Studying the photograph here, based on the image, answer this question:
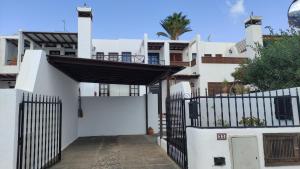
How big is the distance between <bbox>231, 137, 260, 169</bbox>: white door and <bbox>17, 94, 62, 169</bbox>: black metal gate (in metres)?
4.50

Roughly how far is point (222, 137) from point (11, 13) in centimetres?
1647

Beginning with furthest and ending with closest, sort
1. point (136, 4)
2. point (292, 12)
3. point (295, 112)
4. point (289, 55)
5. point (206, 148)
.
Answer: point (136, 4) → point (289, 55) → point (295, 112) → point (206, 148) → point (292, 12)

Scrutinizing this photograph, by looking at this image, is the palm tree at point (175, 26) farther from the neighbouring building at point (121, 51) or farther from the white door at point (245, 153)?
the white door at point (245, 153)

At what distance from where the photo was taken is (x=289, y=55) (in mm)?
9992

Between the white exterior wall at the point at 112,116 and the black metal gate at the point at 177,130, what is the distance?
7441 millimetres

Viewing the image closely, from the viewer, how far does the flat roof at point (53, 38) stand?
1888cm

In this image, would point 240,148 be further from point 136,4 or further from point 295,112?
point 136,4

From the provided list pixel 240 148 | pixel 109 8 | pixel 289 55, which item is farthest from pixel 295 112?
pixel 109 8

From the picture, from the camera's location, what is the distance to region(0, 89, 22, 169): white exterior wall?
532cm

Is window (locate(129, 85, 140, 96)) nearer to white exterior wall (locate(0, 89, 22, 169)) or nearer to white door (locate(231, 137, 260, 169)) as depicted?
white exterior wall (locate(0, 89, 22, 169))

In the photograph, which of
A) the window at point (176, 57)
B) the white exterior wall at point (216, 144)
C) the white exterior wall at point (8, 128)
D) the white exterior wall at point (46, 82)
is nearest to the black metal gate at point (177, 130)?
the white exterior wall at point (216, 144)

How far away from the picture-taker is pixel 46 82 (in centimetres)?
848

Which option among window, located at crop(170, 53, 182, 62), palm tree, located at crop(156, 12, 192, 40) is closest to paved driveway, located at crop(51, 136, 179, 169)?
window, located at crop(170, 53, 182, 62)

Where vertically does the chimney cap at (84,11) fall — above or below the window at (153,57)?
above
